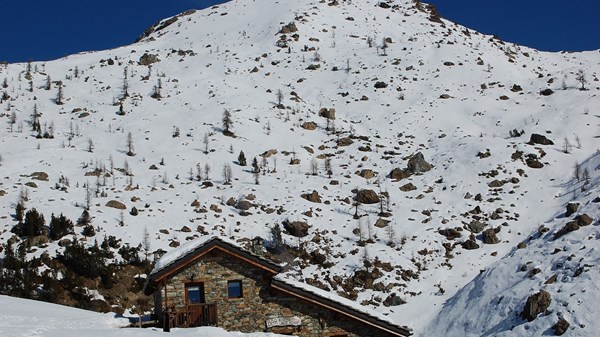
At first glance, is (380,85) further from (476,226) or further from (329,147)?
(476,226)

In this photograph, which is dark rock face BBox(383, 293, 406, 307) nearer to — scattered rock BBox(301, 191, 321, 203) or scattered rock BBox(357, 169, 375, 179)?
scattered rock BBox(301, 191, 321, 203)

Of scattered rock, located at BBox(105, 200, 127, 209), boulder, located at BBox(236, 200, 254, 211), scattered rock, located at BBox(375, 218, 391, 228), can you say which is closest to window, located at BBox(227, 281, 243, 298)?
boulder, located at BBox(236, 200, 254, 211)

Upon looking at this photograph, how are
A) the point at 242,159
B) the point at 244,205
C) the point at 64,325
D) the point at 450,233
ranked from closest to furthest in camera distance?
the point at 64,325 → the point at 450,233 → the point at 244,205 → the point at 242,159

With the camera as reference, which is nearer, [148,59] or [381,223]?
[381,223]

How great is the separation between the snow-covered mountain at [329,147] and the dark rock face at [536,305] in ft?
2.09

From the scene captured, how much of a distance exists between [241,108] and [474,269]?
3189 cm

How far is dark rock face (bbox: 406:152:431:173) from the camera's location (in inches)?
1886

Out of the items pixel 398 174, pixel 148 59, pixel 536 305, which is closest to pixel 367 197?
pixel 398 174

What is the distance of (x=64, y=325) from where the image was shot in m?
18.0

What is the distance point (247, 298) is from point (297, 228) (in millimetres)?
18967

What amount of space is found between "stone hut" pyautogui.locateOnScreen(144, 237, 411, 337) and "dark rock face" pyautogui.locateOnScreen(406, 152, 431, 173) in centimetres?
2829

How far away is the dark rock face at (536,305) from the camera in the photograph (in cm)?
2417

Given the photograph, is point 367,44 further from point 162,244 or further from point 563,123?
point 162,244

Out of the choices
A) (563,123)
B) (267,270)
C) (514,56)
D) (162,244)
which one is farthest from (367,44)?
(267,270)
